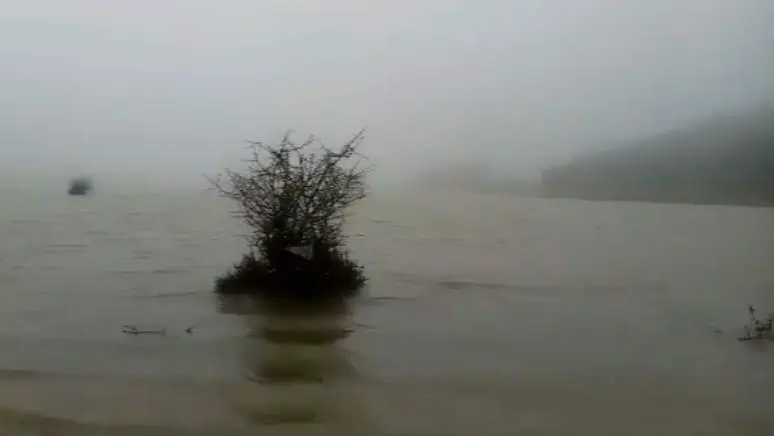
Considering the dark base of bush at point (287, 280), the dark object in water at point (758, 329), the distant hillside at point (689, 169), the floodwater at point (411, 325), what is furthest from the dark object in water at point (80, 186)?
the dark object in water at point (758, 329)

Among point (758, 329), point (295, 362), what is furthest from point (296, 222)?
point (758, 329)

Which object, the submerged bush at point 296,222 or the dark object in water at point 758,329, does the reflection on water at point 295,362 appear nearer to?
the submerged bush at point 296,222

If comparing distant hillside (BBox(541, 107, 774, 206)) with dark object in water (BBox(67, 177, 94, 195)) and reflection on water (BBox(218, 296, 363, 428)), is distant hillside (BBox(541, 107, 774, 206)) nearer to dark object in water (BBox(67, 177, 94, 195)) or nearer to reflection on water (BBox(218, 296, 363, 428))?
reflection on water (BBox(218, 296, 363, 428))

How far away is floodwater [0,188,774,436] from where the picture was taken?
2785 millimetres

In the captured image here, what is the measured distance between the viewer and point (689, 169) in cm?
398

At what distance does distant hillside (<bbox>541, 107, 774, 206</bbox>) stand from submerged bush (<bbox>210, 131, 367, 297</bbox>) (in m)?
1.29

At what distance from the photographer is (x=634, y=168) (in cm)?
418

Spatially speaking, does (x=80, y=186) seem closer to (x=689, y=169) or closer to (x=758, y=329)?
(x=689, y=169)

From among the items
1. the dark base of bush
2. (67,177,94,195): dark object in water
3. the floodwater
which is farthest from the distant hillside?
(67,177,94,195): dark object in water

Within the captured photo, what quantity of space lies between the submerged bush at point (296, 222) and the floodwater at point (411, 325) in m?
0.13

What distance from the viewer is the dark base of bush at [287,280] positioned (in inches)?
181

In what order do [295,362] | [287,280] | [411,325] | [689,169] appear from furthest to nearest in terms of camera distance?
[287,280] < [411,325] < [689,169] < [295,362]

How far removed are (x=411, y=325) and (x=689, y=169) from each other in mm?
1701

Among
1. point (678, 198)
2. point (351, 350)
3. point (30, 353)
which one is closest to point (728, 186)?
point (678, 198)
